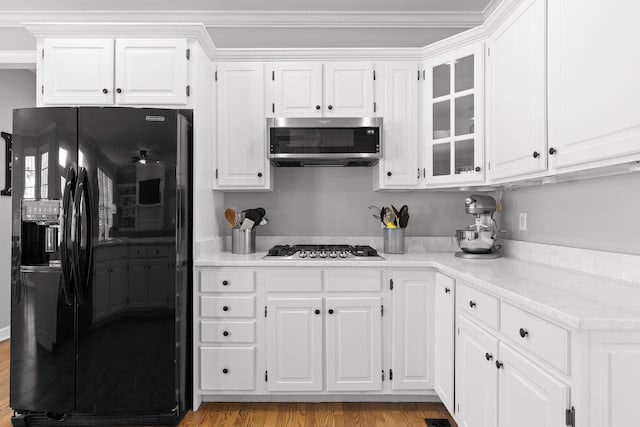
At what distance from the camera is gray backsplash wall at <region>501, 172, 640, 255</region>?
1.69 m

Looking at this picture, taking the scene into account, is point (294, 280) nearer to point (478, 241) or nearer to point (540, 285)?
point (478, 241)

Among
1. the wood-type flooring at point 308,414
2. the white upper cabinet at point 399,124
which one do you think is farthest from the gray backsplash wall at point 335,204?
the wood-type flooring at point 308,414

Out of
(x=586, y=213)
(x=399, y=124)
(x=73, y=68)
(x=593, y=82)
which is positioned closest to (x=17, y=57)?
(x=73, y=68)

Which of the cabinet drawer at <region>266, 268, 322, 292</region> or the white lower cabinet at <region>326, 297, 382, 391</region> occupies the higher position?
the cabinet drawer at <region>266, 268, 322, 292</region>

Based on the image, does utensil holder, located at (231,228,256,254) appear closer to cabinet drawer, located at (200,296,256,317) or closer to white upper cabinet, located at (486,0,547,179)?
cabinet drawer, located at (200,296,256,317)

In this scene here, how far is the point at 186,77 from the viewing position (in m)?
2.45

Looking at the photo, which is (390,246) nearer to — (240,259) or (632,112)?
(240,259)

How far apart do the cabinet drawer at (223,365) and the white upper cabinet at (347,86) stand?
1700mm

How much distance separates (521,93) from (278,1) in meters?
1.93

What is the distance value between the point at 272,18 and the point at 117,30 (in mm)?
1204

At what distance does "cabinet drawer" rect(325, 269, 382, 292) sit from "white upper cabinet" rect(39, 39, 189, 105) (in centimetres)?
142

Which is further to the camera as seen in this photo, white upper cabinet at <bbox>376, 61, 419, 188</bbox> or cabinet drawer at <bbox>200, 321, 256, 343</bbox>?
white upper cabinet at <bbox>376, 61, 419, 188</bbox>

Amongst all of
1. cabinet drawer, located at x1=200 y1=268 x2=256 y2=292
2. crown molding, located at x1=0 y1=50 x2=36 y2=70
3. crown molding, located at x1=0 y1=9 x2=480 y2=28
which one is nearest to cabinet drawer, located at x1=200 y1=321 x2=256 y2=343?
cabinet drawer, located at x1=200 y1=268 x2=256 y2=292

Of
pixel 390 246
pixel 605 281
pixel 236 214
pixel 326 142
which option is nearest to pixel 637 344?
pixel 605 281
